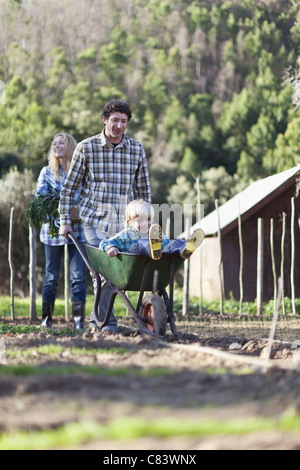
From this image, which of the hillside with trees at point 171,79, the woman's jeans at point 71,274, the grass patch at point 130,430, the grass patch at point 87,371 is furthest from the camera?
the hillside with trees at point 171,79

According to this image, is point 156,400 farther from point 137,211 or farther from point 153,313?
point 137,211

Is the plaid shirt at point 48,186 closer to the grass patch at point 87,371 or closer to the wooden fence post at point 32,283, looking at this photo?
the wooden fence post at point 32,283

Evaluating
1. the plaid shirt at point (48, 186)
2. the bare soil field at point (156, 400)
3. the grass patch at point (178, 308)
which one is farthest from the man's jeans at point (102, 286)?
the grass patch at point (178, 308)

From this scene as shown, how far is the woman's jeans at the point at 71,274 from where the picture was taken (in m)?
5.76

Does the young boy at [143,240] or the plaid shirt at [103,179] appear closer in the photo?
the young boy at [143,240]

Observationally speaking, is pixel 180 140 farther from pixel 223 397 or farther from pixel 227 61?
pixel 223 397

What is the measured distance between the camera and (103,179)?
5.18 meters

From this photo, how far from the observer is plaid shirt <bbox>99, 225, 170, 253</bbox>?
180 inches

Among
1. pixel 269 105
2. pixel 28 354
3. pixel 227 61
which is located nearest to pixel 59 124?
pixel 269 105

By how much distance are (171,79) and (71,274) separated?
143 ft

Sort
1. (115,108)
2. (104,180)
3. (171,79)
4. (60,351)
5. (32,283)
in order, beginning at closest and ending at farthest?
(60,351) → (115,108) → (104,180) → (32,283) → (171,79)

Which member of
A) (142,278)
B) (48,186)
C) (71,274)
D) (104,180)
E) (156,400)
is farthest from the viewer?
(48,186)

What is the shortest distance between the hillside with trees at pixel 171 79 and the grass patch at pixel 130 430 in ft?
66.9

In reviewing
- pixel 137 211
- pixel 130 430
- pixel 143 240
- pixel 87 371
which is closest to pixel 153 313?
pixel 143 240
